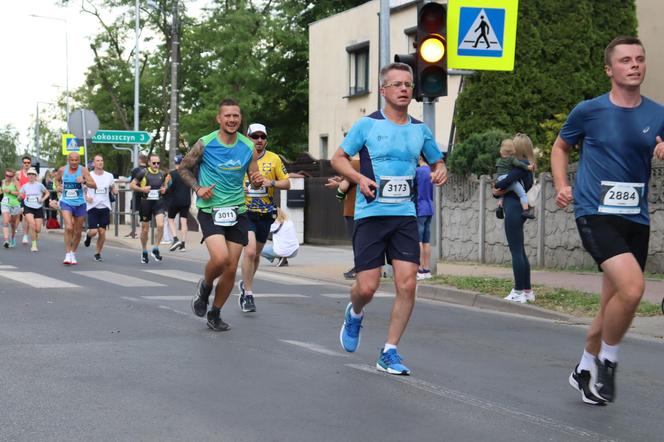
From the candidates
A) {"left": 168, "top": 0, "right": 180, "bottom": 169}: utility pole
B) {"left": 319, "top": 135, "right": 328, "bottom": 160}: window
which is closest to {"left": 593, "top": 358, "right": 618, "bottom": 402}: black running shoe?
{"left": 168, "top": 0, "right": 180, "bottom": 169}: utility pole

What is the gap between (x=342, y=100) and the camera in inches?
1358

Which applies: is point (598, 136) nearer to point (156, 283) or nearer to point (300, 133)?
point (156, 283)

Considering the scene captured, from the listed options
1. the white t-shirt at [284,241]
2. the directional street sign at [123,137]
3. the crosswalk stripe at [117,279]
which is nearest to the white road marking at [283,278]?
Result: the white t-shirt at [284,241]

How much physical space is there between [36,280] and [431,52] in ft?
18.8

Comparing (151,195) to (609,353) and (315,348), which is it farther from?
(609,353)

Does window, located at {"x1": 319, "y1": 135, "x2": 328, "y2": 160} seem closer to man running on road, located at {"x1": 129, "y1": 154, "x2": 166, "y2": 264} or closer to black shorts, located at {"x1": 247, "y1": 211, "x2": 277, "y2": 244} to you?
man running on road, located at {"x1": 129, "y1": 154, "x2": 166, "y2": 264}

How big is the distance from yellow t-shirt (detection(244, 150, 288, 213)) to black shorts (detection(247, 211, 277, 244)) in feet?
0.14

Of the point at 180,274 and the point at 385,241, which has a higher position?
the point at 385,241

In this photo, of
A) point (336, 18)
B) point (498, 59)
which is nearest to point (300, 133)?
point (336, 18)

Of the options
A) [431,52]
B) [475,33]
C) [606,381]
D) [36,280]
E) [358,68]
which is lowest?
[36,280]

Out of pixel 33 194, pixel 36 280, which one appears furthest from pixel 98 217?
pixel 36 280

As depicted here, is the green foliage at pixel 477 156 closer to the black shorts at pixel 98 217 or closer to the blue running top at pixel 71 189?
the black shorts at pixel 98 217

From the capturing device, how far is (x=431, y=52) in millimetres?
12812

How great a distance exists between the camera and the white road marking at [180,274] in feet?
48.1
